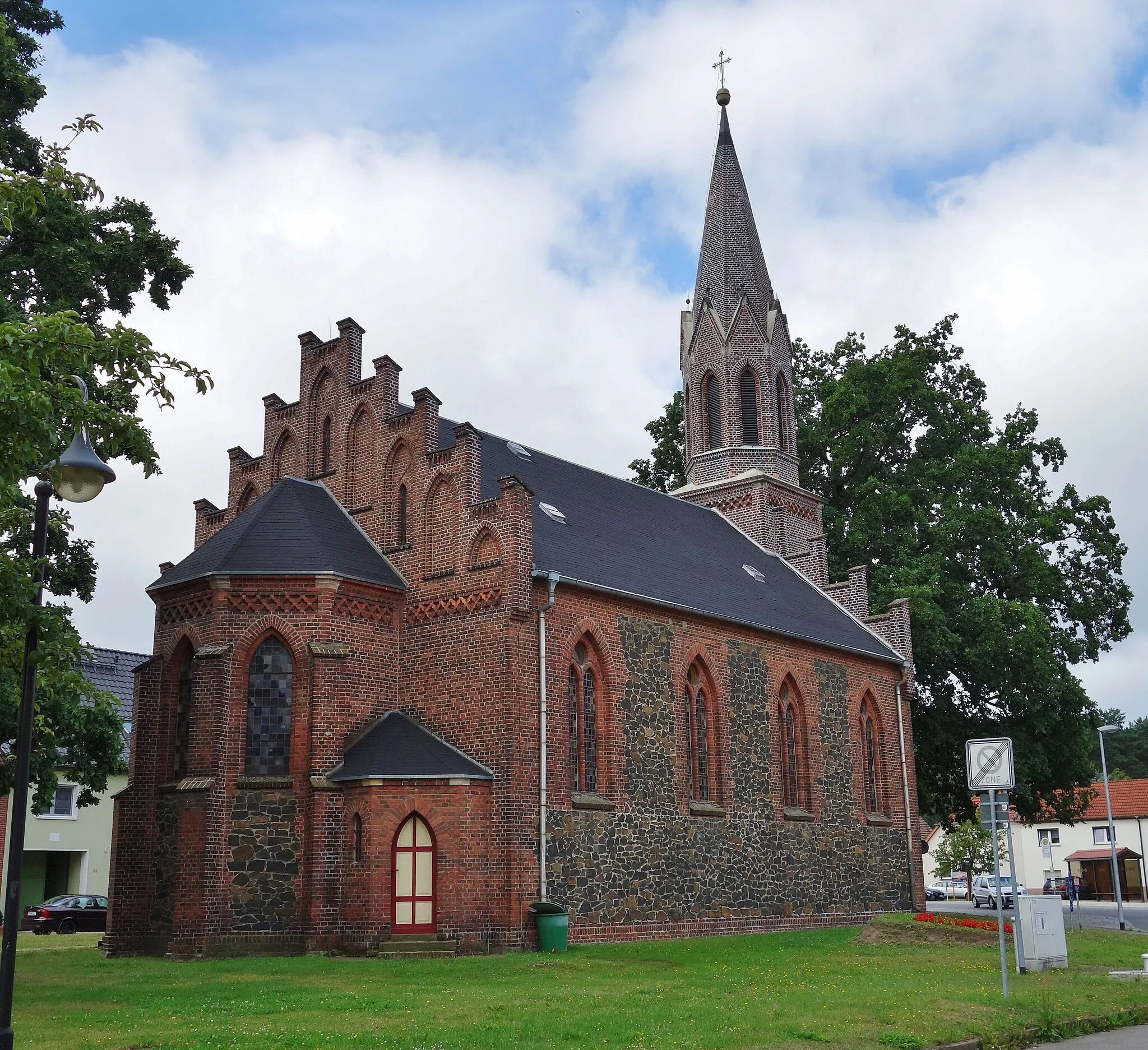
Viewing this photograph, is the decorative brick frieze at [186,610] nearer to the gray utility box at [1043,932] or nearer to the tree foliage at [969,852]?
the gray utility box at [1043,932]

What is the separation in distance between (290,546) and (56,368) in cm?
1307

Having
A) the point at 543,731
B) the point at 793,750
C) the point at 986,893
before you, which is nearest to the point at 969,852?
the point at 986,893

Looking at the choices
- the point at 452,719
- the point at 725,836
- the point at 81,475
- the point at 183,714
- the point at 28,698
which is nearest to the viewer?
the point at 28,698

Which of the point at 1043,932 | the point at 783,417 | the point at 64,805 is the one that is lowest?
the point at 1043,932

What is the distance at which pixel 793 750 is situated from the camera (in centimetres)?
3341

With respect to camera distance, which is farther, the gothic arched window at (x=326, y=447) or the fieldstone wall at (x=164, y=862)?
the gothic arched window at (x=326, y=447)

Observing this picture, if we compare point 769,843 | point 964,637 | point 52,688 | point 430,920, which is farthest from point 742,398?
point 52,688

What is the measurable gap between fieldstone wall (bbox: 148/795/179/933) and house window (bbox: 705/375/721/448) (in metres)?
24.6

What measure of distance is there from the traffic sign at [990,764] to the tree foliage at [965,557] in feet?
71.6

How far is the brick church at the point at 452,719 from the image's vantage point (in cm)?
2391

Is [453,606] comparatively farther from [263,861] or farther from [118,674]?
[118,674]

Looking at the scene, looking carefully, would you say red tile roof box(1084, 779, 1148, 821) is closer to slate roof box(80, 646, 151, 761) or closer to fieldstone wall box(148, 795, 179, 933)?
slate roof box(80, 646, 151, 761)

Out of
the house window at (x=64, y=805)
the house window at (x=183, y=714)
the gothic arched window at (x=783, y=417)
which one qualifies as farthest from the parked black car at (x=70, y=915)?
the gothic arched window at (x=783, y=417)

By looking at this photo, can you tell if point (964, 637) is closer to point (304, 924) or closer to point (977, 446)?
point (977, 446)
